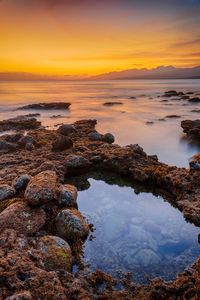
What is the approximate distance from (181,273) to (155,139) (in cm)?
1281

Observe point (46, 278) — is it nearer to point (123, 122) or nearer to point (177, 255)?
point (177, 255)

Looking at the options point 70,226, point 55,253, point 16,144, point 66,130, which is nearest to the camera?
point 55,253

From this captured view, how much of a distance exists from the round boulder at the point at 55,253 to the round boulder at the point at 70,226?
0.55m

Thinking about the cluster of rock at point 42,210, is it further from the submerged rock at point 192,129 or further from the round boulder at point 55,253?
the submerged rock at point 192,129

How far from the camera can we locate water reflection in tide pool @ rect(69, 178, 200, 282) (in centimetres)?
630

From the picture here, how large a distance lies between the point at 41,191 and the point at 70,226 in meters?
1.14

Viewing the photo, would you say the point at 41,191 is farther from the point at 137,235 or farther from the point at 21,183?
the point at 137,235

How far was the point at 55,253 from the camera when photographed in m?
6.06

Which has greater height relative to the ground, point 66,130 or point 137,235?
point 66,130

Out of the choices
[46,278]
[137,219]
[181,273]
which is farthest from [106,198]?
[46,278]

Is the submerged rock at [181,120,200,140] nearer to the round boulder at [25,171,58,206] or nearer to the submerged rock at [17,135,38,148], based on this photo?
the submerged rock at [17,135,38,148]

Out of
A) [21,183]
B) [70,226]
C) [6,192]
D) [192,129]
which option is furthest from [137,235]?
[192,129]

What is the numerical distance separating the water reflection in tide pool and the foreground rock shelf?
1.07 feet

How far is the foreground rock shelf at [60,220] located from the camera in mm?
5227
